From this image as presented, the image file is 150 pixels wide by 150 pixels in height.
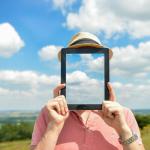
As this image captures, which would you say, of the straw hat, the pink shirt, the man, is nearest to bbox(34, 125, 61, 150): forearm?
the man

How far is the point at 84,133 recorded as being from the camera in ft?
12.1

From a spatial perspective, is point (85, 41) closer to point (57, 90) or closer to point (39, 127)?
point (57, 90)

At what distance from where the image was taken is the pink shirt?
144 inches

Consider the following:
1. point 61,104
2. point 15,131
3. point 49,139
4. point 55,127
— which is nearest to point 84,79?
point 61,104

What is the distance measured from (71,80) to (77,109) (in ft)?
0.82

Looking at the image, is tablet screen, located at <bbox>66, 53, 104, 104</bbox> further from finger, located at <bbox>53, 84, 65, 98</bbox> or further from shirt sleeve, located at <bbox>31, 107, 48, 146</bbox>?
shirt sleeve, located at <bbox>31, 107, 48, 146</bbox>

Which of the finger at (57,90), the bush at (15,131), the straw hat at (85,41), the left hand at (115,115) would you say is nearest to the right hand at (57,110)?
the finger at (57,90)

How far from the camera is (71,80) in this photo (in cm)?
364

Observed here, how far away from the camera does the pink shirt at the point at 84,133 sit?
3.65 meters

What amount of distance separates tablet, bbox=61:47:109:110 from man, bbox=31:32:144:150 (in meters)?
A: 0.05

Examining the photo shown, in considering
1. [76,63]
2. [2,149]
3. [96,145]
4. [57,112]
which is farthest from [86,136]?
[2,149]

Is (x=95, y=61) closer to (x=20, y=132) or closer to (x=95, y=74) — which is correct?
(x=95, y=74)

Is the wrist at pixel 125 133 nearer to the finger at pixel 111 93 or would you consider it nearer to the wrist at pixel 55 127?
the finger at pixel 111 93

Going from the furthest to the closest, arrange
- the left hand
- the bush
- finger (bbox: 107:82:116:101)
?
1. the bush
2. finger (bbox: 107:82:116:101)
3. the left hand
